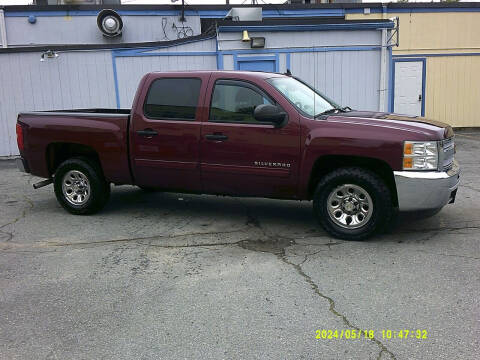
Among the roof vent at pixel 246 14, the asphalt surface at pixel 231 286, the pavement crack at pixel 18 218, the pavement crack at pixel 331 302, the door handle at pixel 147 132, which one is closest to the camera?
the pavement crack at pixel 331 302

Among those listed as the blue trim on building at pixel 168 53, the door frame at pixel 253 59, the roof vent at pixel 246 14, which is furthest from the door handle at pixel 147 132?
the roof vent at pixel 246 14

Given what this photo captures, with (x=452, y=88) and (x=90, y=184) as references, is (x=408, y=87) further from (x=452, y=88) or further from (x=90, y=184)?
(x=90, y=184)

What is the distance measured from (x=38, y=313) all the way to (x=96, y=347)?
2.67 feet

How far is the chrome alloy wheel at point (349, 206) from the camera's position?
524cm

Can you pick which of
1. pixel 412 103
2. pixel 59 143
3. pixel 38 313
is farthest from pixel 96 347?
pixel 412 103

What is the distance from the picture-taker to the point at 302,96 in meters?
5.93

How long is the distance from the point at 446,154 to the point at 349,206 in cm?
121

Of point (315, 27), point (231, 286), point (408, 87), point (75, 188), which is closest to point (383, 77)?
point (315, 27)

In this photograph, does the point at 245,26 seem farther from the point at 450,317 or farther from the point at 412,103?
the point at 450,317

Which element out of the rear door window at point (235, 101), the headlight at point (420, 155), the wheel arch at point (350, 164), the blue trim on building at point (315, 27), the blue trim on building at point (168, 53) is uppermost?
the blue trim on building at point (315, 27)

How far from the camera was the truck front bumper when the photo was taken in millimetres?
4914

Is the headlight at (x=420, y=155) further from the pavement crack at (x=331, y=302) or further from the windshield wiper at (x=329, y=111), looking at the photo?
the pavement crack at (x=331, y=302)

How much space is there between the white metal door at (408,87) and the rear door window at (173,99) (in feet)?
38.8

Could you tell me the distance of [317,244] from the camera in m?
5.27
